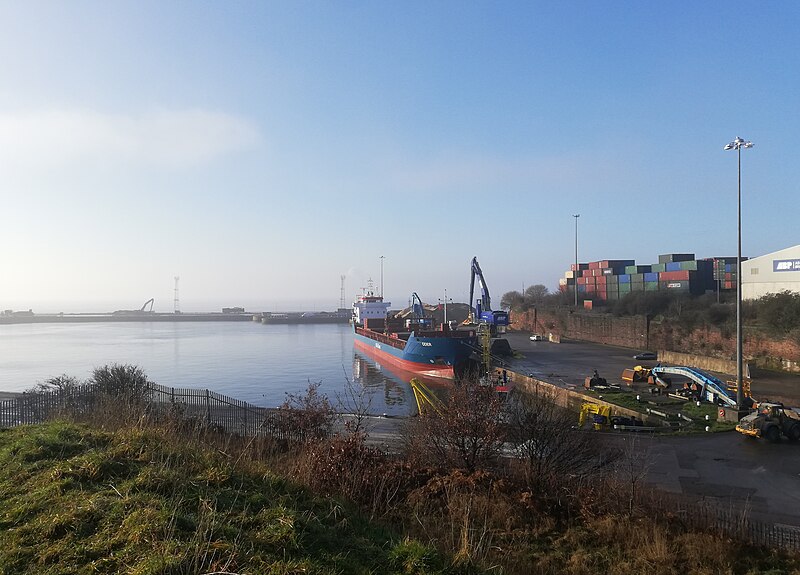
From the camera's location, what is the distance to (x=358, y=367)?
1957 inches

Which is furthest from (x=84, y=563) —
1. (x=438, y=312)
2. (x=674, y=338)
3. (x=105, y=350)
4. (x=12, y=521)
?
(x=438, y=312)

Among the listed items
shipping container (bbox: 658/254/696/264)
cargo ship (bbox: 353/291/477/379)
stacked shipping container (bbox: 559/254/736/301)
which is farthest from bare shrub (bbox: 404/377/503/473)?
shipping container (bbox: 658/254/696/264)

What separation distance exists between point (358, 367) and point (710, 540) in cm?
4337

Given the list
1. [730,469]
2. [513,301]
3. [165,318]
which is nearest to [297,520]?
[730,469]

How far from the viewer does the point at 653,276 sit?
2454 inches

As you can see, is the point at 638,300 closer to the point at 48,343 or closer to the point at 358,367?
the point at 358,367

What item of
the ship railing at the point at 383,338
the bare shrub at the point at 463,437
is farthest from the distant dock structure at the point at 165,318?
the bare shrub at the point at 463,437

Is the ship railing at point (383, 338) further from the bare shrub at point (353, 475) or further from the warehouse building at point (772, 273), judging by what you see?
the bare shrub at point (353, 475)

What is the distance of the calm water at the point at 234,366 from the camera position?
116ft

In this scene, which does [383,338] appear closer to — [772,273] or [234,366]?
[234,366]

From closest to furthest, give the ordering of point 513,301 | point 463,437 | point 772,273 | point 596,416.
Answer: point 463,437, point 596,416, point 772,273, point 513,301

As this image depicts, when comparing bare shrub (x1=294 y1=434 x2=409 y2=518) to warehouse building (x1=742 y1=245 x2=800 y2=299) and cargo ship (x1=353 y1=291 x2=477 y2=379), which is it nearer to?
cargo ship (x1=353 y1=291 x2=477 y2=379)

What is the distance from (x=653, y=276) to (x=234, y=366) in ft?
160

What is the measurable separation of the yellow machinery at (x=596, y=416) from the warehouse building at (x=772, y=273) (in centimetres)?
2381
